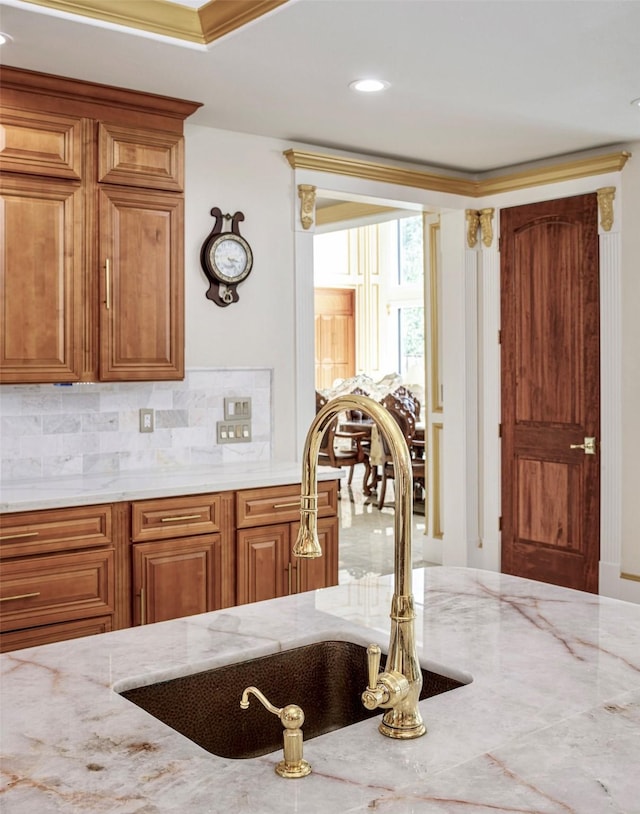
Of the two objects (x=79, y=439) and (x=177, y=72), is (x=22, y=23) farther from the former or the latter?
(x=79, y=439)

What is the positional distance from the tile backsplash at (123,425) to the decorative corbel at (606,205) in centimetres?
206

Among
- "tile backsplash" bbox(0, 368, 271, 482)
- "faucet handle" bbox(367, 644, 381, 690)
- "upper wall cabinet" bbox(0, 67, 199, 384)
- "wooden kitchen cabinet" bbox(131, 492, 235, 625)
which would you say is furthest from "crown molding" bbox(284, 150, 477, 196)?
"faucet handle" bbox(367, 644, 381, 690)

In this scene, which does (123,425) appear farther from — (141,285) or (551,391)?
(551,391)

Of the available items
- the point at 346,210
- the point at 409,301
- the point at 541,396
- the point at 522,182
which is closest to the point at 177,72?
the point at 522,182

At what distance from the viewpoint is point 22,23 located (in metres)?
2.95

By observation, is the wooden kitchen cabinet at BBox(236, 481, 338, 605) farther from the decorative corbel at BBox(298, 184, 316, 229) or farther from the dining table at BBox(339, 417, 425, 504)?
the dining table at BBox(339, 417, 425, 504)

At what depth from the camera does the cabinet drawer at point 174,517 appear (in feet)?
11.5

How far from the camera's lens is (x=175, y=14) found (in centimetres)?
311

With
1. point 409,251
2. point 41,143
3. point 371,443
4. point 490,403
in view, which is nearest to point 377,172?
point 490,403

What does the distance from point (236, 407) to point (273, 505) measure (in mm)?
716

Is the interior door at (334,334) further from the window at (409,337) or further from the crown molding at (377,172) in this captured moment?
the crown molding at (377,172)

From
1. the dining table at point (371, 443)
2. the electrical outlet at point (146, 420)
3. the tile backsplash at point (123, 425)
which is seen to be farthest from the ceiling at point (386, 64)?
the dining table at point (371, 443)

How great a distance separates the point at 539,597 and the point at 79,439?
2555 millimetres

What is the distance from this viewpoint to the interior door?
1196 cm
